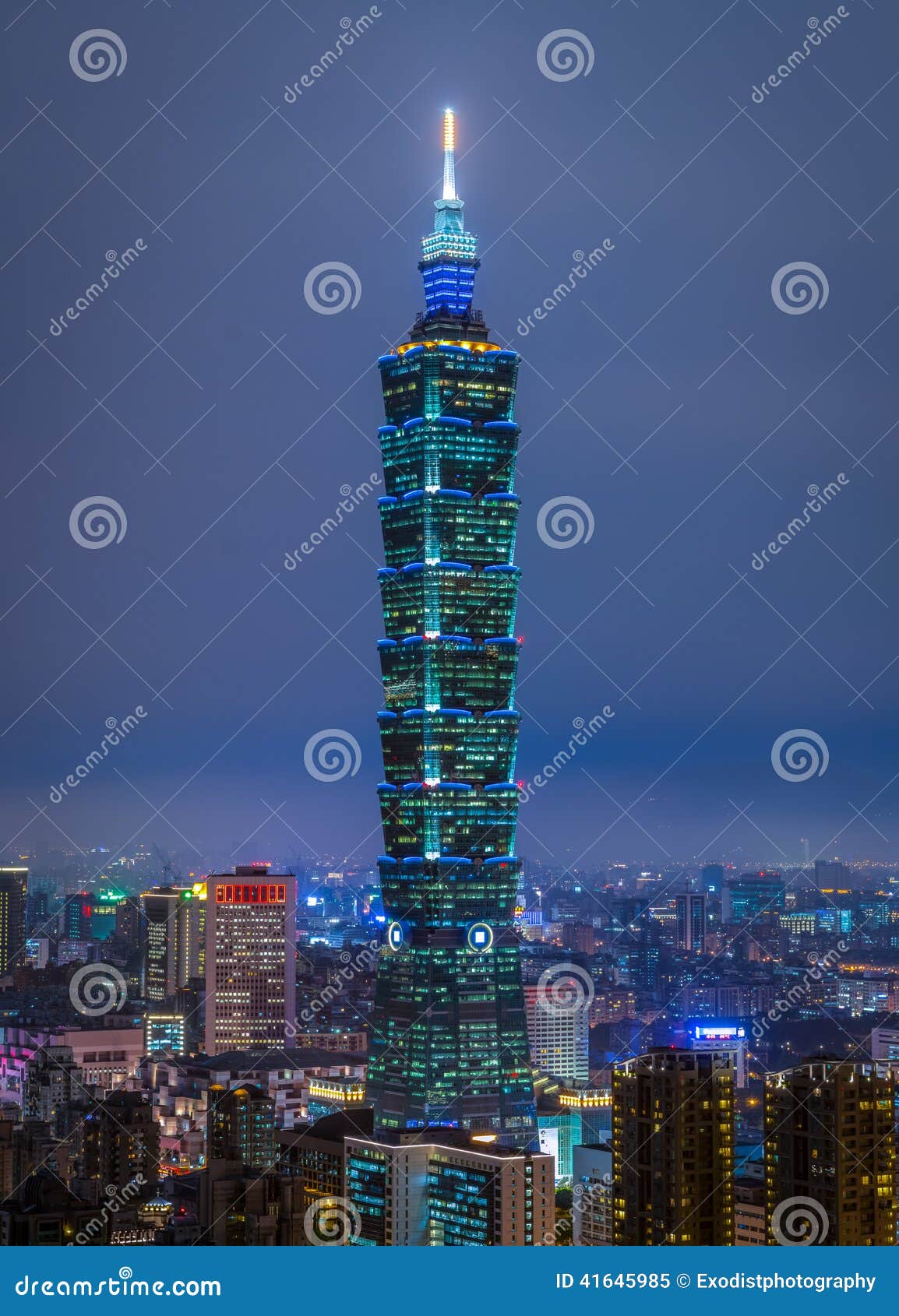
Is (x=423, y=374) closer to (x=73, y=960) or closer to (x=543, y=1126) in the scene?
(x=543, y=1126)

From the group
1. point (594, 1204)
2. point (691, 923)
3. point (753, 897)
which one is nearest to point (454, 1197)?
point (594, 1204)

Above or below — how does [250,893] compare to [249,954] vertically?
above

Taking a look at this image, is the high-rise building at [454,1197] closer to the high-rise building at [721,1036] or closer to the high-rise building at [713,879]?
the high-rise building at [721,1036]

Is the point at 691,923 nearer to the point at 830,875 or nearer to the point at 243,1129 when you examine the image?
the point at 830,875

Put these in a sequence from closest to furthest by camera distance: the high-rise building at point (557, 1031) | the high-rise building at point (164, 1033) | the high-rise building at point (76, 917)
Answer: the high-rise building at point (557, 1031) < the high-rise building at point (76, 917) < the high-rise building at point (164, 1033)

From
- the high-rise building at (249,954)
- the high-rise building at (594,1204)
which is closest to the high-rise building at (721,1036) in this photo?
the high-rise building at (594,1204)
